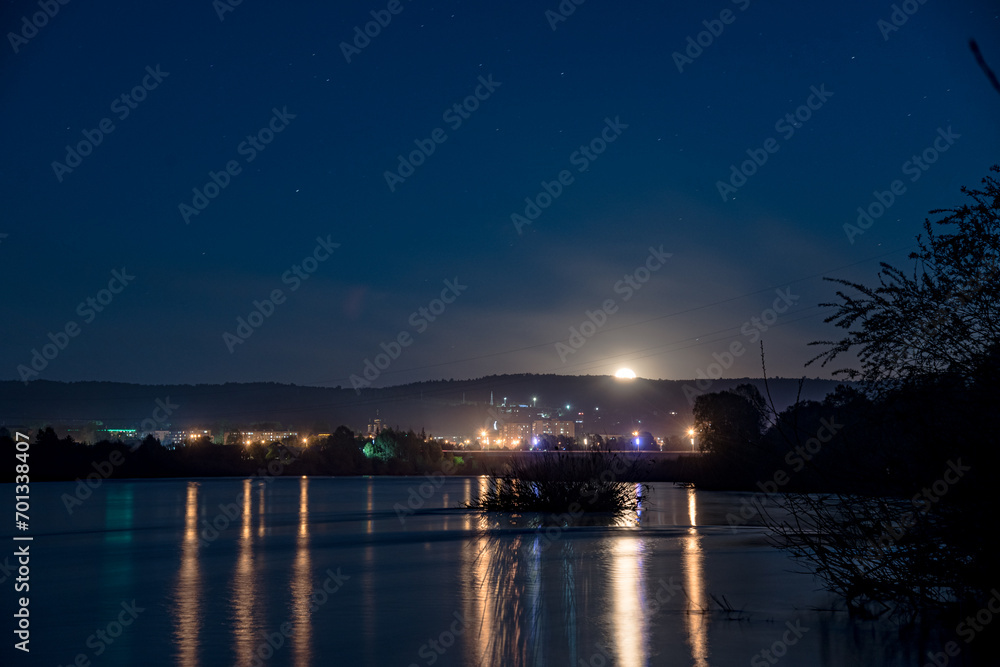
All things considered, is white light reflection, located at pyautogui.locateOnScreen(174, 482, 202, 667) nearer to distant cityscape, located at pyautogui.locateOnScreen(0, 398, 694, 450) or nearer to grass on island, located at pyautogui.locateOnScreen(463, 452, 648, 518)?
grass on island, located at pyautogui.locateOnScreen(463, 452, 648, 518)

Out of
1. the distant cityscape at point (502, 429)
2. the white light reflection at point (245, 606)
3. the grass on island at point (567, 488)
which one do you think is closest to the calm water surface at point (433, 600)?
the white light reflection at point (245, 606)

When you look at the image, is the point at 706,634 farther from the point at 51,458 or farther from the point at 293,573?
the point at 51,458

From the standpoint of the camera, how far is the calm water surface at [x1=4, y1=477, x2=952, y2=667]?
7277mm

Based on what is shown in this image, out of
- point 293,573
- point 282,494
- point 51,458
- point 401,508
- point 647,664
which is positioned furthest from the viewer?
point 51,458

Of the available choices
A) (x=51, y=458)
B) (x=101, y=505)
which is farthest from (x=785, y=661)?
(x=51, y=458)

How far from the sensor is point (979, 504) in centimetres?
690

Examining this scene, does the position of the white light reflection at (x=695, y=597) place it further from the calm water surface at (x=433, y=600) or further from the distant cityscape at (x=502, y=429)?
the distant cityscape at (x=502, y=429)

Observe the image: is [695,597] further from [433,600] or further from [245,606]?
[245,606]

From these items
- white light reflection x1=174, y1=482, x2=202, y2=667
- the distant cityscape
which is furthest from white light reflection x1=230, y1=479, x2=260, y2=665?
the distant cityscape

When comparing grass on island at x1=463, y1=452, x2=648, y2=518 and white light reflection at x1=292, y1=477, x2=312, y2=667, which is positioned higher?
grass on island at x1=463, y1=452, x2=648, y2=518

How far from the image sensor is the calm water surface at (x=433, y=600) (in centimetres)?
728

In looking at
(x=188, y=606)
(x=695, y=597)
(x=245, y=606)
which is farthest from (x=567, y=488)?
(x=188, y=606)

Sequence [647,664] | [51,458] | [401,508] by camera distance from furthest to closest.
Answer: [51,458] < [401,508] < [647,664]

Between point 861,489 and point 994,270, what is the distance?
2.25m
